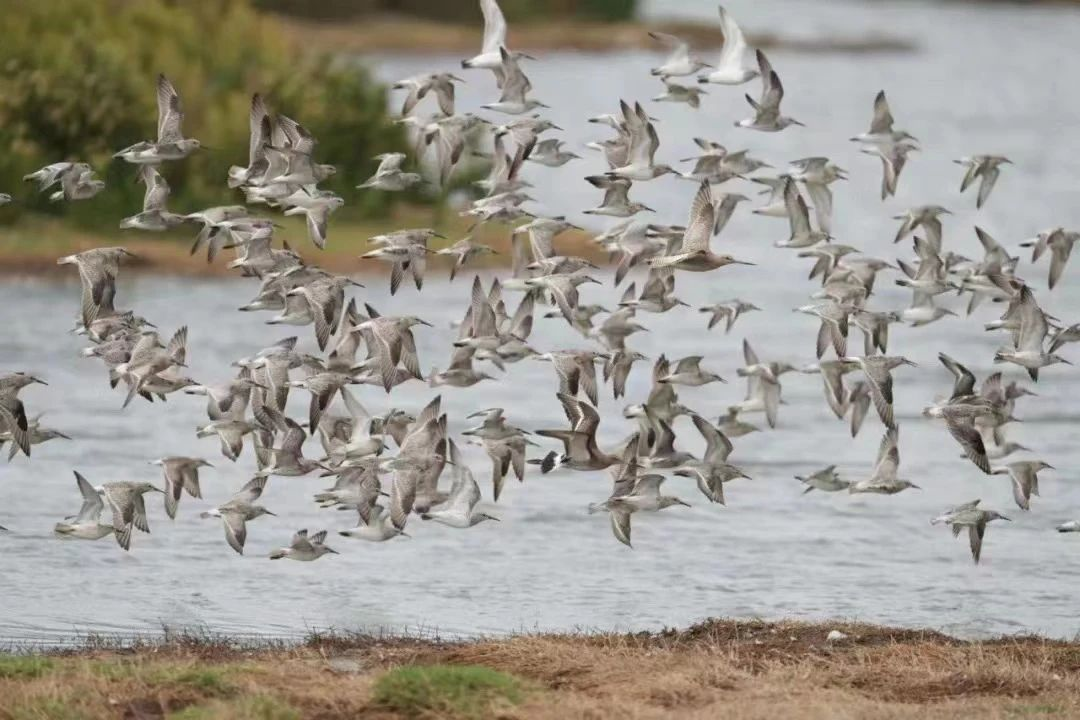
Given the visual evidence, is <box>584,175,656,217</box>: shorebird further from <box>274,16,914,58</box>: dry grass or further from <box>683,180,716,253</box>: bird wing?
<box>274,16,914,58</box>: dry grass

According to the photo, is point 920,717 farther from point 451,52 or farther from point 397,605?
point 451,52

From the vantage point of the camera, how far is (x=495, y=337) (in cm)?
1797

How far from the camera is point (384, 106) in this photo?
3806 centimetres

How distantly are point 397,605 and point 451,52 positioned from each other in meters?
58.9

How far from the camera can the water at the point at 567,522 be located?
57.5 ft

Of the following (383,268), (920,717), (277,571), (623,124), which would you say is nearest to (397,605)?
(277,571)

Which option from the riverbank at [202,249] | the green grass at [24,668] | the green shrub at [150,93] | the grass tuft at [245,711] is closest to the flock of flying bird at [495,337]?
the green grass at [24,668]

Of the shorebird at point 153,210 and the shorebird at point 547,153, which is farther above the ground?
the shorebird at point 547,153

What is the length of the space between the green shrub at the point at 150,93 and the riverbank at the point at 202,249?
43 cm

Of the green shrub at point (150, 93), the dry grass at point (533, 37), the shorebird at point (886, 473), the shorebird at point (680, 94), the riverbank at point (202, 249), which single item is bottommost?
the dry grass at point (533, 37)

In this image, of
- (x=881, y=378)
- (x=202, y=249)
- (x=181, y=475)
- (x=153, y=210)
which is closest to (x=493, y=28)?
(x=153, y=210)

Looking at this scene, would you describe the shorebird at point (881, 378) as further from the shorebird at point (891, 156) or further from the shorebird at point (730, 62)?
the shorebird at point (891, 156)

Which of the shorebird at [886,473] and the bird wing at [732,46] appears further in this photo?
the bird wing at [732,46]

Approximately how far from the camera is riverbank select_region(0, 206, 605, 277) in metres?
33.5
